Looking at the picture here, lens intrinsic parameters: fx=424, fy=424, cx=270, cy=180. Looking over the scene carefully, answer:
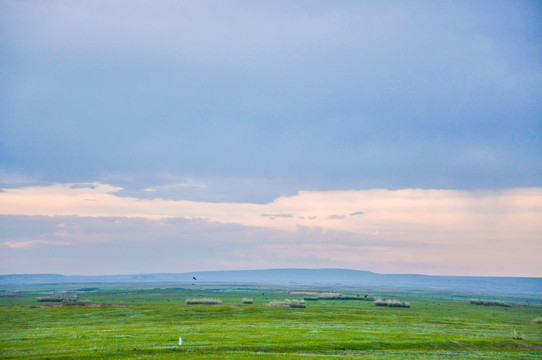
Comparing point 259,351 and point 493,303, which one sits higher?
point 259,351

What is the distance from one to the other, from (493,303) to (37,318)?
136 m

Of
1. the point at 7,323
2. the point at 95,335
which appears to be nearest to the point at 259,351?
the point at 95,335

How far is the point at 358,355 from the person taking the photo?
131ft

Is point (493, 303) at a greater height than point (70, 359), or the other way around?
point (70, 359)

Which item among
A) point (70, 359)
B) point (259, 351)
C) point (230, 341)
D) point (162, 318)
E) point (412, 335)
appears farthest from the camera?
point (162, 318)

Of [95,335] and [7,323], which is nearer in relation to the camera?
[95,335]

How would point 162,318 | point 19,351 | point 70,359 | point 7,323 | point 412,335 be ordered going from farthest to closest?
point 162,318
point 7,323
point 412,335
point 19,351
point 70,359

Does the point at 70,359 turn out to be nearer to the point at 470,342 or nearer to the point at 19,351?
the point at 19,351

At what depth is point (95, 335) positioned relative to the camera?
4822 centimetres

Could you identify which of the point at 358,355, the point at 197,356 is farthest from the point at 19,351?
the point at 358,355

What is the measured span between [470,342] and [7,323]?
6723cm

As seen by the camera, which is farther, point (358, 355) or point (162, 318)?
point (162, 318)

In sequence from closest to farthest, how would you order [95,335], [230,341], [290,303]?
[230,341] < [95,335] < [290,303]

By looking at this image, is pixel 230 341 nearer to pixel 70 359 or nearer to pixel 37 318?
pixel 70 359
